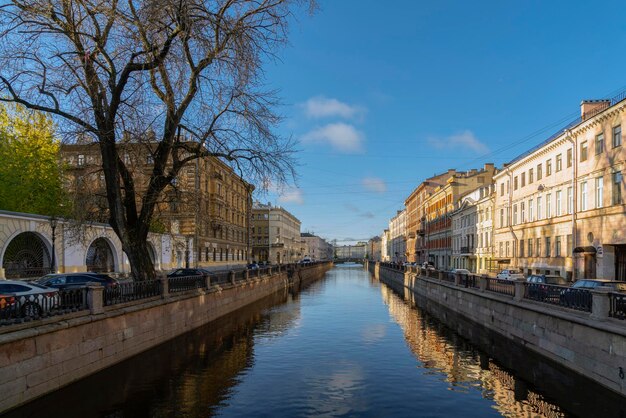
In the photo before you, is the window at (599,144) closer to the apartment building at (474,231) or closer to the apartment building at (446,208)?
the apartment building at (474,231)

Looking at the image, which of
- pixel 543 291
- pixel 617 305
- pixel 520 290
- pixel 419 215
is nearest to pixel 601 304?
pixel 617 305

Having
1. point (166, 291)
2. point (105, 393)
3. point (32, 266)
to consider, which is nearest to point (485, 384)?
point (105, 393)

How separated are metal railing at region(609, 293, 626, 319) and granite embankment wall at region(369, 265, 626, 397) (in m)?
0.26

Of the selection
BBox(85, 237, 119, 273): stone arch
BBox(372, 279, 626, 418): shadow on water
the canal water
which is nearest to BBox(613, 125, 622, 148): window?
BBox(372, 279, 626, 418): shadow on water

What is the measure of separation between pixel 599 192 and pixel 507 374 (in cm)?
2194


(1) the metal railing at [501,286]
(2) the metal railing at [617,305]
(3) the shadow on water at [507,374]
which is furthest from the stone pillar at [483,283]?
(2) the metal railing at [617,305]

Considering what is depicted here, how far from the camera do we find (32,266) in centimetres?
2955

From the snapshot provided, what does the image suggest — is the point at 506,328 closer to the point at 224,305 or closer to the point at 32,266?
the point at 224,305

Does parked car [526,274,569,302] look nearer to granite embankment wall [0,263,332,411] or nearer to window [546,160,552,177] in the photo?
granite embankment wall [0,263,332,411]

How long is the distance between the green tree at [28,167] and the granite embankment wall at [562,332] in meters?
32.5

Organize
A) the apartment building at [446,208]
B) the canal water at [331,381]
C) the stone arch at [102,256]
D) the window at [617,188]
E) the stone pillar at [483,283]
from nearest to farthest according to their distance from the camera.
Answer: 1. the canal water at [331,381]
2. the stone pillar at [483,283]
3. the window at [617,188]
4. the stone arch at [102,256]
5. the apartment building at [446,208]

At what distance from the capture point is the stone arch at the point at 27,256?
27500mm

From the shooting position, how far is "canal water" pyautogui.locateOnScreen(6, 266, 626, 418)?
36.0 ft

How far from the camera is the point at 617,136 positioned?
1140 inches
